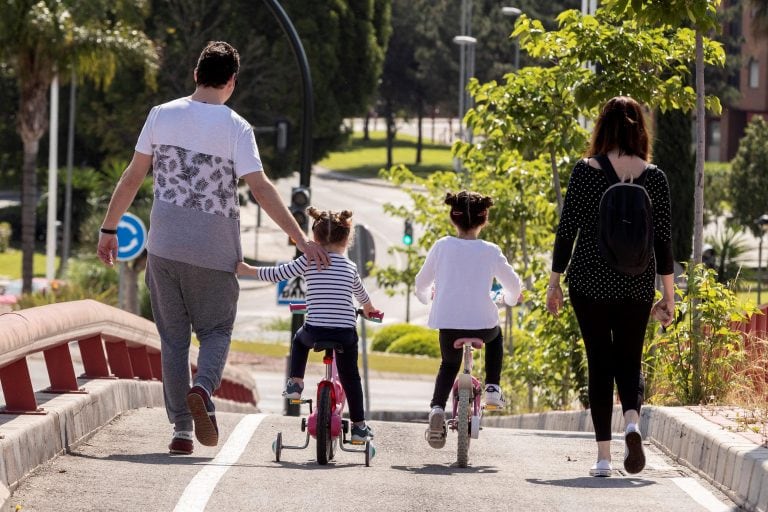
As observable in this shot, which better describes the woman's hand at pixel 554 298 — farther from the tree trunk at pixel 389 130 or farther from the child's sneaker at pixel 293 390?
the tree trunk at pixel 389 130

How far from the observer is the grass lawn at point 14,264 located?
201ft

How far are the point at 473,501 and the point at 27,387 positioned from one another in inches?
92.9

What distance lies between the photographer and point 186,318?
816 centimetres

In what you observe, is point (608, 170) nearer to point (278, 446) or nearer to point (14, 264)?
point (278, 446)

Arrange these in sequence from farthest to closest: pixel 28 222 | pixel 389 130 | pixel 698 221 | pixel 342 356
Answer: pixel 389 130 → pixel 28 222 → pixel 698 221 → pixel 342 356

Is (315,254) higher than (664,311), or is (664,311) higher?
(315,254)

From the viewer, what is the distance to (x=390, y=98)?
108500 mm

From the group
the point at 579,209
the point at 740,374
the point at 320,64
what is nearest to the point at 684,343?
the point at 740,374

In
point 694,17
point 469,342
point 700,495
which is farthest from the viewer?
point 694,17

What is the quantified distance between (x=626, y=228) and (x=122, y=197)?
99.2 inches

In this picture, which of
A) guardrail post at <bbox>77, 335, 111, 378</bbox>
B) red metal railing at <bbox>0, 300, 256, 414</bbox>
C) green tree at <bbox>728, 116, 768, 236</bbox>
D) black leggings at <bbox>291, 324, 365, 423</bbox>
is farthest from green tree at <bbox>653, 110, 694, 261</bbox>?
green tree at <bbox>728, 116, 768, 236</bbox>

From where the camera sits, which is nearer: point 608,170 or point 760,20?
point 608,170

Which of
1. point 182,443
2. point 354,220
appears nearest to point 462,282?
point 182,443

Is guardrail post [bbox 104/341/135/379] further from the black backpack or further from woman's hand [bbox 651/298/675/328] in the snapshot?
the black backpack
